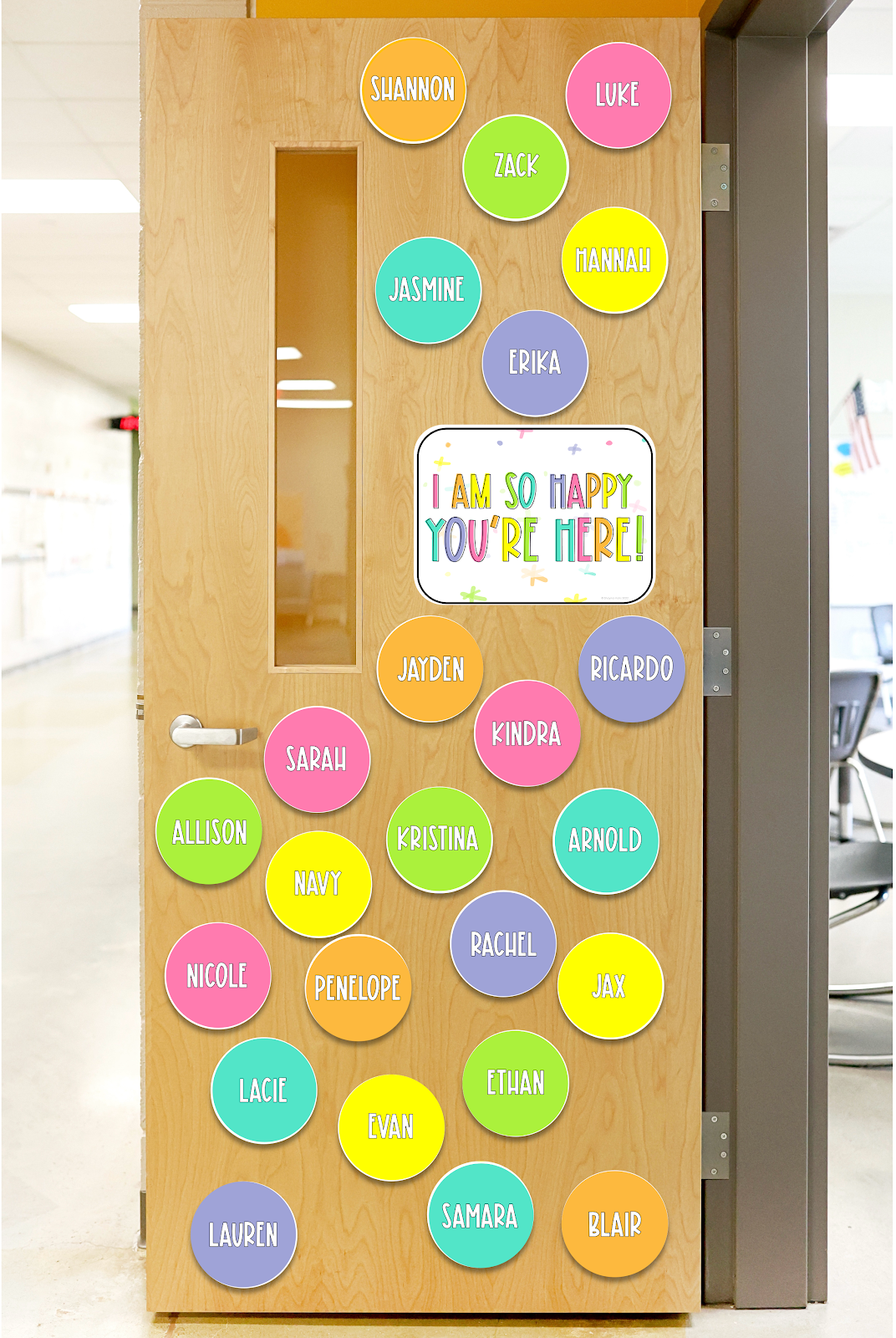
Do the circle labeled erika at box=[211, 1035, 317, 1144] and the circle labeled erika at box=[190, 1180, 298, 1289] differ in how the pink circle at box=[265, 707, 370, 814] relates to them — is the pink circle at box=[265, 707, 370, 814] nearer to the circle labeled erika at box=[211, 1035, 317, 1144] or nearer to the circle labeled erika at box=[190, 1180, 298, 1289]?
the circle labeled erika at box=[211, 1035, 317, 1144]

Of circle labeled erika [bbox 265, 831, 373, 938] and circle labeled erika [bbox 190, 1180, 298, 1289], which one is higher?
circle labeled erika [bbox 265, 831, 373, 938]

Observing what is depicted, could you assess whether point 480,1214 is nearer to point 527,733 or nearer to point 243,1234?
point 243,1234

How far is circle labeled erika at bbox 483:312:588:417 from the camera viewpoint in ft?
5.64

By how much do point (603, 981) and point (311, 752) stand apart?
635 millimetres

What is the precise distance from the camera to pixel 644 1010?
69.8 inches

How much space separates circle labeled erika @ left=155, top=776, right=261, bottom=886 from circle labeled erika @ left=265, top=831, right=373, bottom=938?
0.20 ft

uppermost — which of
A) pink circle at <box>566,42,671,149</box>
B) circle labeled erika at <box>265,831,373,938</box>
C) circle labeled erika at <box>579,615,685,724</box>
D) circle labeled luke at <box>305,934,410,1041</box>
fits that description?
pink circle at <box>566,42,671,149</box>

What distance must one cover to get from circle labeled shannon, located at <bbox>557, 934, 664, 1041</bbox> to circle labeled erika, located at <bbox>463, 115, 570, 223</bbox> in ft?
4.04

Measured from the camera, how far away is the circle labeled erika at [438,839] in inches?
69.1

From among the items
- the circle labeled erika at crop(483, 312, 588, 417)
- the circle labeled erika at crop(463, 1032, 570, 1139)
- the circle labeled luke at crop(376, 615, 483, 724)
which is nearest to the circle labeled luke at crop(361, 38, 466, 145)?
the circle labeled erika at crop(483, 312, 588, 417)

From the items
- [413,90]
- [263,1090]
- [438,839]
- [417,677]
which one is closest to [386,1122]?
[263,1090]

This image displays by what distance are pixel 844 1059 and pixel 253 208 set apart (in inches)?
98.5

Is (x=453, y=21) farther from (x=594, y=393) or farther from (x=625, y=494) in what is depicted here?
(x=625, y=494)

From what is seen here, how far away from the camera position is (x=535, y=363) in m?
1.72
